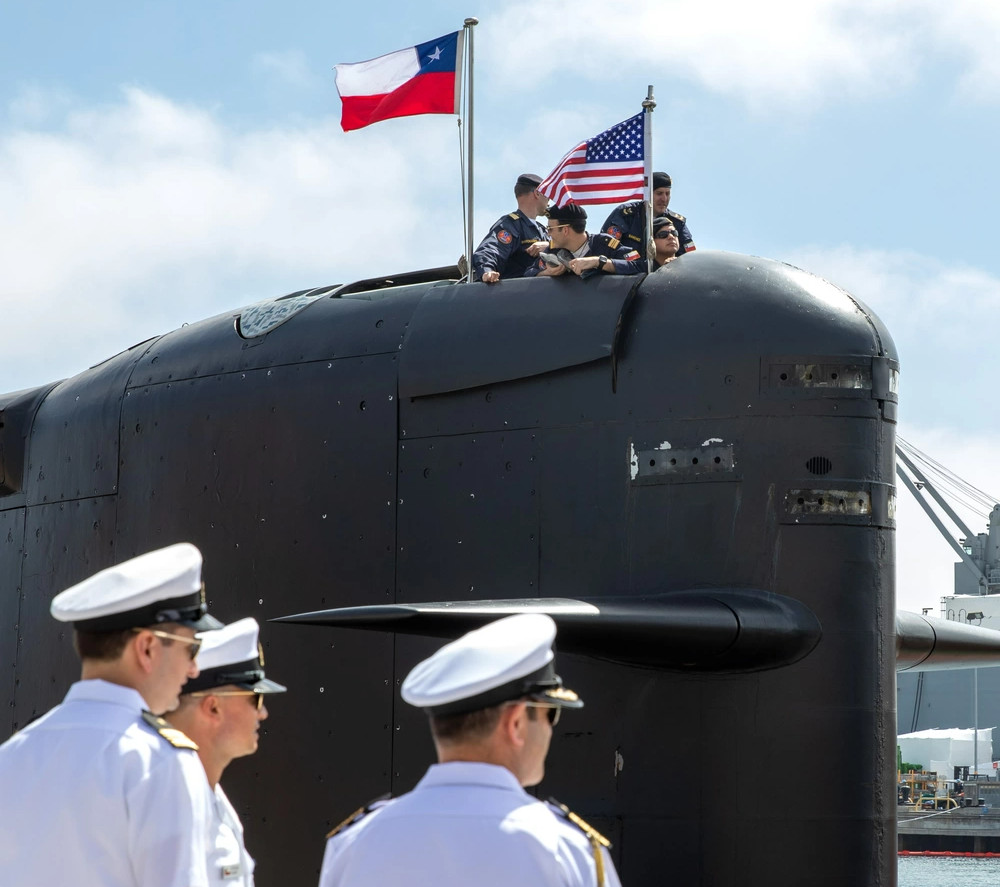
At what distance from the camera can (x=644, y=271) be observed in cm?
786

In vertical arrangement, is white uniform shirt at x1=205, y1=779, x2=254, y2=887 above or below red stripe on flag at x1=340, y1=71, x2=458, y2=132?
below

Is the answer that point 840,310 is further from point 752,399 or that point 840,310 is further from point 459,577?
point 459,577

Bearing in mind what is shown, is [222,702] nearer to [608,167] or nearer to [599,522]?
[599,522]

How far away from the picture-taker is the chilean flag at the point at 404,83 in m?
9.78

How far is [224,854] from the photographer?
3.96 m

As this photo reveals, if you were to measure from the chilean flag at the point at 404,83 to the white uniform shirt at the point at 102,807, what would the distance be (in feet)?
22.7

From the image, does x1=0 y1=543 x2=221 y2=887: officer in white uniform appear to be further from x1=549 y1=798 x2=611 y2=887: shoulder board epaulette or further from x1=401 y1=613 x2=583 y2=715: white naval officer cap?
x1=549 y1=798 x2=611 y2=887: shoulder board epaulette

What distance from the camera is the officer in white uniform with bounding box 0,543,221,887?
3422mm

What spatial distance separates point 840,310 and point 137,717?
4936mm

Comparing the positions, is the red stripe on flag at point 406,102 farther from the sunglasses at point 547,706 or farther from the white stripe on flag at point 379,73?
the sunglasses at point 547,706

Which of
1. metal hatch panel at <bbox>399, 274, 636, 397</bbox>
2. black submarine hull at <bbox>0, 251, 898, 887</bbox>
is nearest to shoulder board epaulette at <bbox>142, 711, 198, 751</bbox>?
black submarine hull at <bbox>0, 251, 898, 887</bbox>

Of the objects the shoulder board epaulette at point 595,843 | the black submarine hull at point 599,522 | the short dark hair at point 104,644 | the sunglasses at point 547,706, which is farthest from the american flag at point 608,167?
the shoulder board epaulette at point 595,843

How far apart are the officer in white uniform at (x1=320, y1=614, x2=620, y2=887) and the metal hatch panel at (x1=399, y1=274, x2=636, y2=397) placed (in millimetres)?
4275

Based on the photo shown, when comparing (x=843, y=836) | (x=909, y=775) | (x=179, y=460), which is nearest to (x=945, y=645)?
(x=843, y=836)
